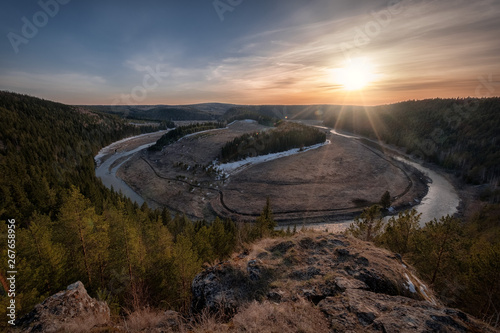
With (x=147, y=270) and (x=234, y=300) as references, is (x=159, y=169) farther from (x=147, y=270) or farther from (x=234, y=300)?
(x=234, y=300)

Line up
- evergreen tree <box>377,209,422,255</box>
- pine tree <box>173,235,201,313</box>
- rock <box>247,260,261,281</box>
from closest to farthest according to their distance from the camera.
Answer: rock <box>247,260,261,281</box>
pine tree <box>173,235,201,313</box>
evergreen tree <box>377,209,422,255</box>

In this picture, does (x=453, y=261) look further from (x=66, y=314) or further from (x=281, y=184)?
(x=281, y=184)

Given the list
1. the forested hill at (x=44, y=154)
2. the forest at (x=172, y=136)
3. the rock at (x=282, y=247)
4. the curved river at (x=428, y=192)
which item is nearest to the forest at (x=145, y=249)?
the forested hill at (x=44, y=154)

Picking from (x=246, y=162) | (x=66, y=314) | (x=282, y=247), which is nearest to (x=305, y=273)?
(x=282, y=247)

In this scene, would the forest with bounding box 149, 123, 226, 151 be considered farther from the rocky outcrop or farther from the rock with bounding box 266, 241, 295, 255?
the rocky outcrop

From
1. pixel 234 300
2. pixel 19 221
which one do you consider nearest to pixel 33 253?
pixel 234 300

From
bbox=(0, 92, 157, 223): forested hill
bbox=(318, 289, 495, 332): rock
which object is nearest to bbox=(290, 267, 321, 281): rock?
bbox=(318, 289, 495, 332): rock
